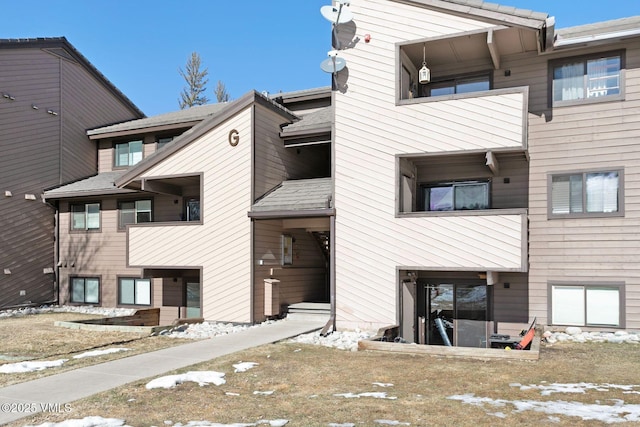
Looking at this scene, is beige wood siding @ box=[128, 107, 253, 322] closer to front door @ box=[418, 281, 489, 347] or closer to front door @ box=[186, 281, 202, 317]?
front door @ box=[186, 281, 202, 317]

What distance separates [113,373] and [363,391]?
4256 mm

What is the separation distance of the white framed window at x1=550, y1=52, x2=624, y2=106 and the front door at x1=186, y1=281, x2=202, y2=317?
40.8 ft

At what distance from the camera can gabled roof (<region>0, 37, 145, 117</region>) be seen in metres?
19.7

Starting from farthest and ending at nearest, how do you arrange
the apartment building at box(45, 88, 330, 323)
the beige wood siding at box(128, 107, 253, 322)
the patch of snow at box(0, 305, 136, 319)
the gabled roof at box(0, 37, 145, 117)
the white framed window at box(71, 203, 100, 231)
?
the white framed window at box(71, 203, 100, 231)
the gabled roof at box(0, 37, 145, 117)
the patch of snow at box(0, 305, 136, 319)
the apartment building at box(45, 88, 330, 323)
the beige wood siding at box(128, 107, 253, 322)

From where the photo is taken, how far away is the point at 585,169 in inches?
511

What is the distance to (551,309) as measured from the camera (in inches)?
514

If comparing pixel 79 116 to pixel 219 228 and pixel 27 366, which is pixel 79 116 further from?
pixel 27 366

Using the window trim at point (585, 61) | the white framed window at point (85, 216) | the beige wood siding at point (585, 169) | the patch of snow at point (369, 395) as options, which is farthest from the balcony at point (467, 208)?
the white framed window at point (85, 216)

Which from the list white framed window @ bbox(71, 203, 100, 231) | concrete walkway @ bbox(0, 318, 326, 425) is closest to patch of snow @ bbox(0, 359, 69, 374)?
concrete walkway @ bbox(0, 318, 326, 425)

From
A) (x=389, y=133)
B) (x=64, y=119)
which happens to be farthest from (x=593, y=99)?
(x=64, y=119)

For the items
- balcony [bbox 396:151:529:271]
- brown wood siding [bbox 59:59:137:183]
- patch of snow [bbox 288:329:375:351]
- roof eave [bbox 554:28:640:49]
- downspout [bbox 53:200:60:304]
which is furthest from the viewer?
brown wood siding [bbox 59:59:137:183]

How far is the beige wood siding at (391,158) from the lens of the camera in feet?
→ 40.2

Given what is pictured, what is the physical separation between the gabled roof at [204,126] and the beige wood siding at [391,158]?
8.33ft

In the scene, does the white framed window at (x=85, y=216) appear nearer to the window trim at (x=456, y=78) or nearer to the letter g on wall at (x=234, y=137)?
the letter g on wall at (x=234, y=137)
